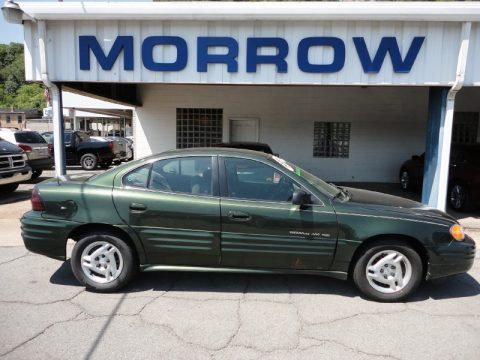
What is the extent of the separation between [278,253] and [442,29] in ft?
16.2

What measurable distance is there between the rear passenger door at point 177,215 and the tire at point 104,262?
23 cm

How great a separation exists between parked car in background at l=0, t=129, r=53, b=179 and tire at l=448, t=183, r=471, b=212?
1106cm

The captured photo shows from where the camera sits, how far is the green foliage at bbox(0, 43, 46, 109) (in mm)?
103000

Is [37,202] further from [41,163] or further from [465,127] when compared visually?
[465,127]

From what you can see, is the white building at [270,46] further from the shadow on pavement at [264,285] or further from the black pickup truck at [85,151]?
the black pickup truck at [85,151]

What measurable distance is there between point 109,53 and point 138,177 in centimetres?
349

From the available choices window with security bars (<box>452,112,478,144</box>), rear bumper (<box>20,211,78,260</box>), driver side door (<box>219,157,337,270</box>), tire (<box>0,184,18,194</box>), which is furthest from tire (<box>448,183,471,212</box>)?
tire (<box>0,184,18,194</box>)

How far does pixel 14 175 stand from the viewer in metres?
9.23

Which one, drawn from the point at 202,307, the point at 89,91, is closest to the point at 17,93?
the point at 89,91

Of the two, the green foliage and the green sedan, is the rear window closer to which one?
the green sedan

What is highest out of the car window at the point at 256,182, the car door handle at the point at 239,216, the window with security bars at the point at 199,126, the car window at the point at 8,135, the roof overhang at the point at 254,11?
the roof overhang at the point at 254,11

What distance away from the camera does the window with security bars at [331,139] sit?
42.7ft

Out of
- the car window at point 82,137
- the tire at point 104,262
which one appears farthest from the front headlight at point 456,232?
the car window at point 82,137

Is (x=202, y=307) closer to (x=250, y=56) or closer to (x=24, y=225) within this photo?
(x=24, y=225)
